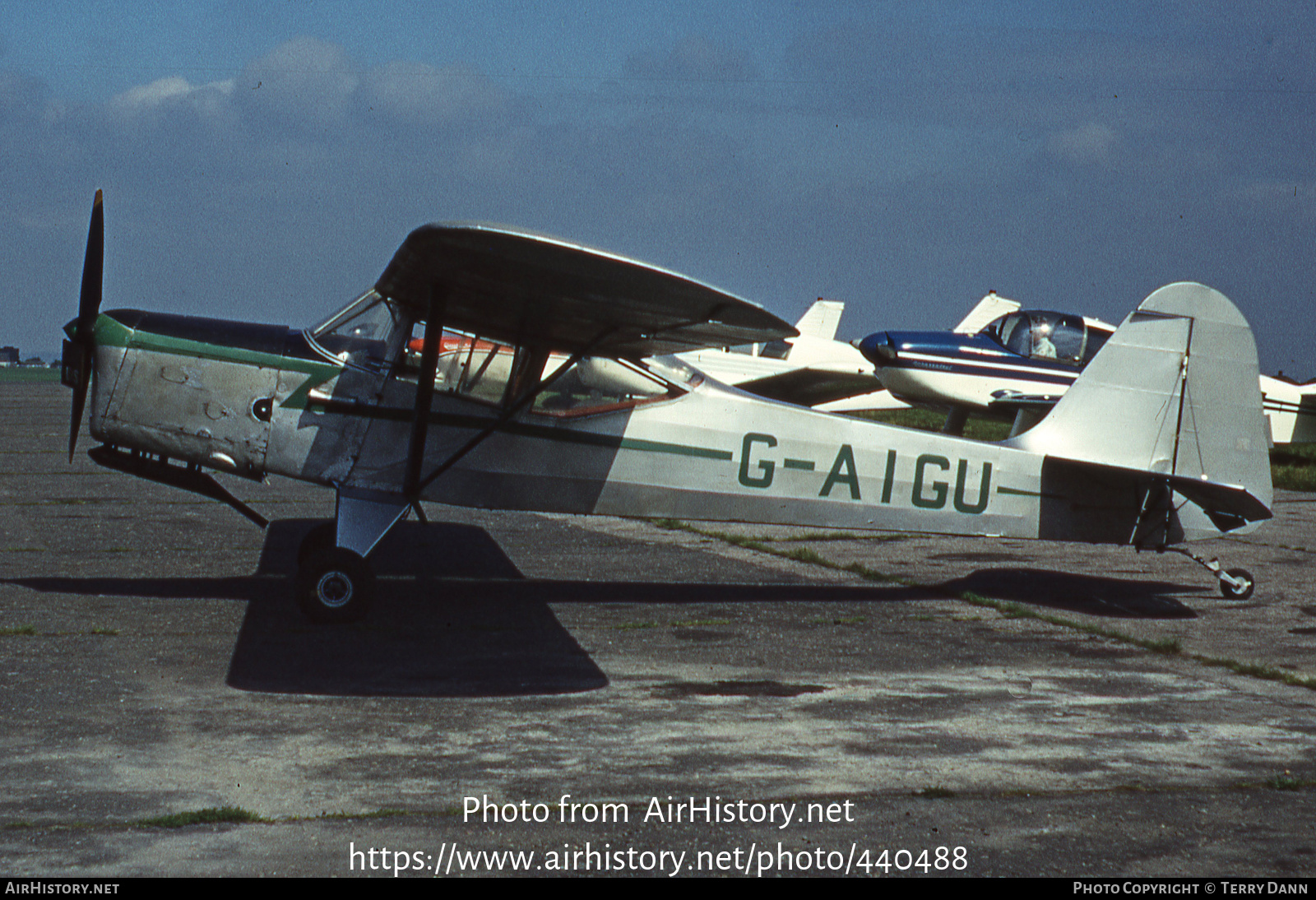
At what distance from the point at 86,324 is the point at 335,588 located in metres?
2.30

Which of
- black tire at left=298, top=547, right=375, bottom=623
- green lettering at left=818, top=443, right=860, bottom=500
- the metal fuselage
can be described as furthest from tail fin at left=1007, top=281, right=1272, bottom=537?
black tire at left=298, top=547, right=375, bottom=623

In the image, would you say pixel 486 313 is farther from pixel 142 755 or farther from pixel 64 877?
pixel 64 877

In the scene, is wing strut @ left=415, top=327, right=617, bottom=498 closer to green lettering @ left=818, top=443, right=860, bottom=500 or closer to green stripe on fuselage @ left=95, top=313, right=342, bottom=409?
green stripe on fuselage @ left=95, top=313, right=342, bottom=409

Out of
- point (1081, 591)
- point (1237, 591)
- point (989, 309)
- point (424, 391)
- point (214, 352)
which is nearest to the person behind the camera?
point (424, 391)

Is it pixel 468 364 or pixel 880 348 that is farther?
pixel 880 348

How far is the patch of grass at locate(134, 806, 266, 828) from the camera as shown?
3828mm

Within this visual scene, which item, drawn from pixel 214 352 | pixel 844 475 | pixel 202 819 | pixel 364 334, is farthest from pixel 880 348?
pixel 202 819

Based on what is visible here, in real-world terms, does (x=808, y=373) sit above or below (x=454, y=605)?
above

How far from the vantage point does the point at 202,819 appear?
152 inches

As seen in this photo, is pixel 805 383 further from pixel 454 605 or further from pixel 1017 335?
pixel 454 605

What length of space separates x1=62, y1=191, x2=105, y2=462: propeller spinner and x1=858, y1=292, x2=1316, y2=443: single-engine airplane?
1306 cm

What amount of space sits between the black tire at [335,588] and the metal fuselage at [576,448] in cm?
68

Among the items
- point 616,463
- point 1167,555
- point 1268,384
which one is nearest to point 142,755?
point 616,463
